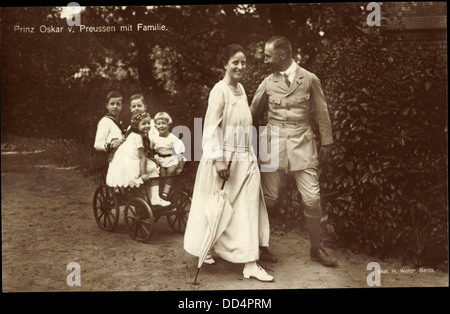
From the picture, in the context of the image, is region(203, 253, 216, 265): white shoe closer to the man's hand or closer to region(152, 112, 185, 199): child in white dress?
region(152, 112, 185, 199): child in white dress

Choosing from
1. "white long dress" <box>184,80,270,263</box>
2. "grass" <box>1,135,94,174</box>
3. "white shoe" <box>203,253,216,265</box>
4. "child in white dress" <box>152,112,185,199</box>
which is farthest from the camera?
"grass" <box>1,135,94,174</box>

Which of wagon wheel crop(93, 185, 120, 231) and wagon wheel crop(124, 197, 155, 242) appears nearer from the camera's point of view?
wagon wheel crop(124, 197, 155, 242)

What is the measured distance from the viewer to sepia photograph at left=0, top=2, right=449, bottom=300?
4652 mm

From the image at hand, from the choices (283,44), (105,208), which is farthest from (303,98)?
(105,208)

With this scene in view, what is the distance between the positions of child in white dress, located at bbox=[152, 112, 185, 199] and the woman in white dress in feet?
1.13

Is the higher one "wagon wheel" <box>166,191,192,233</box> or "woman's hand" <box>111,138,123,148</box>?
"woman's hand" <box>111,138,123,148</box>

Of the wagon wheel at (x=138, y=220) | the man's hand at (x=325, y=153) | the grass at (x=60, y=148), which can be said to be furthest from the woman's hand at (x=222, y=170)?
the grass at (x=60, y=148)

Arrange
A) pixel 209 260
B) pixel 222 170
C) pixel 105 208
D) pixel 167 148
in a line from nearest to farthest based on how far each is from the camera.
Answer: pixel 222 170 → pixel 209 260 → pixel 167 148 → pixel 105 208

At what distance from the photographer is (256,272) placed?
4.60 m

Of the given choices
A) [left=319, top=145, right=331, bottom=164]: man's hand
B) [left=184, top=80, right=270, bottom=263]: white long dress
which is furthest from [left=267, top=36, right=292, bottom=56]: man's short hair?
[left=319, top=145, right=331, bottom=164]: man's hand

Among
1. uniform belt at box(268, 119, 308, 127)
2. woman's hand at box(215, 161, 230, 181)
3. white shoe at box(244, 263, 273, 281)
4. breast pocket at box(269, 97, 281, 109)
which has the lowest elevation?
white shoe at box(244, 263, 273, 281)

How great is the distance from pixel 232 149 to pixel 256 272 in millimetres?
1272

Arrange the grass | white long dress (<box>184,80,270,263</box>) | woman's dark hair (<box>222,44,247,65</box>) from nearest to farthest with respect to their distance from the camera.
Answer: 1. white long dress (<box>184,80,270,263</box>)
2. woman's dark hair (<box>222,44,247,65</box>)
3. the grass

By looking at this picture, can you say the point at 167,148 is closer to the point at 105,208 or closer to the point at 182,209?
the point at 182,209
